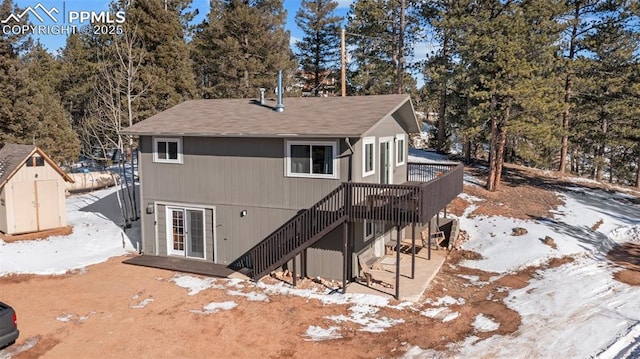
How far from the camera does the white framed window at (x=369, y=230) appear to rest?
47.5 feet

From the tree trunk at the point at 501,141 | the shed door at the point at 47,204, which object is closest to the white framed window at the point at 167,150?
the shed door at the point at 47,204

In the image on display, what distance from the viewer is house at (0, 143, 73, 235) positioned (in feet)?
57.3

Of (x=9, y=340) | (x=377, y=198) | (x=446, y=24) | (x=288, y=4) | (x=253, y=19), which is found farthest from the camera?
(x=288, y=4)

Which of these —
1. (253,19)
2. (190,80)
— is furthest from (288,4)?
(190,80)

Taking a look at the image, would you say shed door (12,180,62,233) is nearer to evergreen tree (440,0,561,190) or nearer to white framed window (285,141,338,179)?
white framed window (285,141,338,179)

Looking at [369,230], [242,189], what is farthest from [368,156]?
[242,189]

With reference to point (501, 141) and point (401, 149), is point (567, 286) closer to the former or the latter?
point (401, 149)

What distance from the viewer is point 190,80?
100 feet

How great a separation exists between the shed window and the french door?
687cm

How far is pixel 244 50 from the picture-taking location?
31.1 meters

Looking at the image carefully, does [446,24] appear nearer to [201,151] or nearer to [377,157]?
[377,157]

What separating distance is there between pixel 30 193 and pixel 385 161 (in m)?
14.2

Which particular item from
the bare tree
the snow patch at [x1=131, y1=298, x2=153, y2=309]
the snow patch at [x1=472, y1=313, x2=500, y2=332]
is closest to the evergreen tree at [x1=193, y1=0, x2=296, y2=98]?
the bare tree

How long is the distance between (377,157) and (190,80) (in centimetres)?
1995
